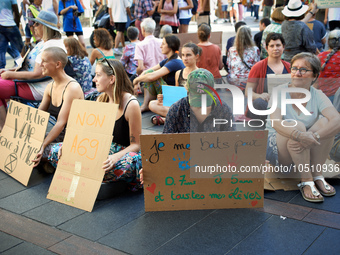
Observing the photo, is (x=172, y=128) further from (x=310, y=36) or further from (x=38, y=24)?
(x=310, y=36)

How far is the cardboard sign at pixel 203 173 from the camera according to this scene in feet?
10.6

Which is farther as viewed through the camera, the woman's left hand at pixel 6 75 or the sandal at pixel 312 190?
the woman's left hand at pixel 6 75

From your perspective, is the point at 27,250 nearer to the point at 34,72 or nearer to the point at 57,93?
the point at 57,93

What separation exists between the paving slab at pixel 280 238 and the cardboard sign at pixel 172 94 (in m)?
2.33

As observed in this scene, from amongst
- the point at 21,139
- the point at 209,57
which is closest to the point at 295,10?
the point at 209,57

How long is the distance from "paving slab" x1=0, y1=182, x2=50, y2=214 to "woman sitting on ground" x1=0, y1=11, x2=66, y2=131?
156 centimetres

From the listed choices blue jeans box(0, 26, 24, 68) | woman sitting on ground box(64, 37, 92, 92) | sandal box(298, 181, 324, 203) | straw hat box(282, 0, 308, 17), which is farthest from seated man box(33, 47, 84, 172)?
blue jeans box(0, 26, 24, 68)

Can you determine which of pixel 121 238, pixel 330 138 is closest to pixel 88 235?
pixel 121 238

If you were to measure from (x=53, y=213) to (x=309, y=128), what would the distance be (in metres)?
2.23

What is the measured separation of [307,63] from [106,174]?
193 centimetres

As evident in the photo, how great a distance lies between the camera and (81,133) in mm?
3697

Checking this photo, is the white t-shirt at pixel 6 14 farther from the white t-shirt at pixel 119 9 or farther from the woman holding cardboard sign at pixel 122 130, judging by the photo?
the woman holding cardboard sign at pixel 122 130

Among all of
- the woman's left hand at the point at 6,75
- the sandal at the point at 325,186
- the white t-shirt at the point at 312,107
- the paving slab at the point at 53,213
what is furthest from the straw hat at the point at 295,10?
the paving slab at the point at 53,213

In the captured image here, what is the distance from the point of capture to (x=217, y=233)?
3.05 metres
